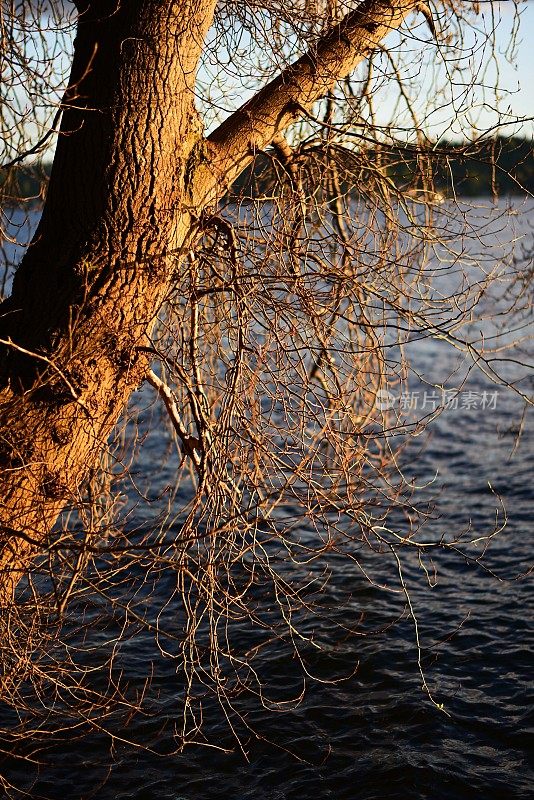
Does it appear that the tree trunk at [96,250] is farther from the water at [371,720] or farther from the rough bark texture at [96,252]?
the water at [371,720]

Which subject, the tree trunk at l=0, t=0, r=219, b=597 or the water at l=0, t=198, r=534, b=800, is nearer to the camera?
the tree trunk at l=0, t=0, r=219, b=597

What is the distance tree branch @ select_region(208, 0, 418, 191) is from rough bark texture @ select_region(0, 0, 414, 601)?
0.37m

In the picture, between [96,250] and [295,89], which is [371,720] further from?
[295,89]

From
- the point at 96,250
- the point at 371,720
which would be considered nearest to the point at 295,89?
the point at 96,250

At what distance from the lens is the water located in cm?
613

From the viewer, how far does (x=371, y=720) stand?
689 centimetres

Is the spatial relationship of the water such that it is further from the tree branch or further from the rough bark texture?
the tree branch

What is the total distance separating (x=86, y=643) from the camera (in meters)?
8.11

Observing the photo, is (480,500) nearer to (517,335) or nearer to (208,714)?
(208,714)

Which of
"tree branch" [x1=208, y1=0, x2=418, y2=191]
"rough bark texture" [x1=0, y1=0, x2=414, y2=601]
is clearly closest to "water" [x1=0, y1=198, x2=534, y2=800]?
"rough bark texture" [x1=0, y1=0, x2=414, y2=601]

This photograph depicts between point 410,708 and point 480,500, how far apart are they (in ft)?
17.3

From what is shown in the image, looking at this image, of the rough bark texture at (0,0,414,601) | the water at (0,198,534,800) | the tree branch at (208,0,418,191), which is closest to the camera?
the rough bark texture at (0,0,414,601)

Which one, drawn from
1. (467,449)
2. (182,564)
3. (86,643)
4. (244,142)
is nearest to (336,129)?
(244,142)

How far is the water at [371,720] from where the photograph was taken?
613 centimetres
